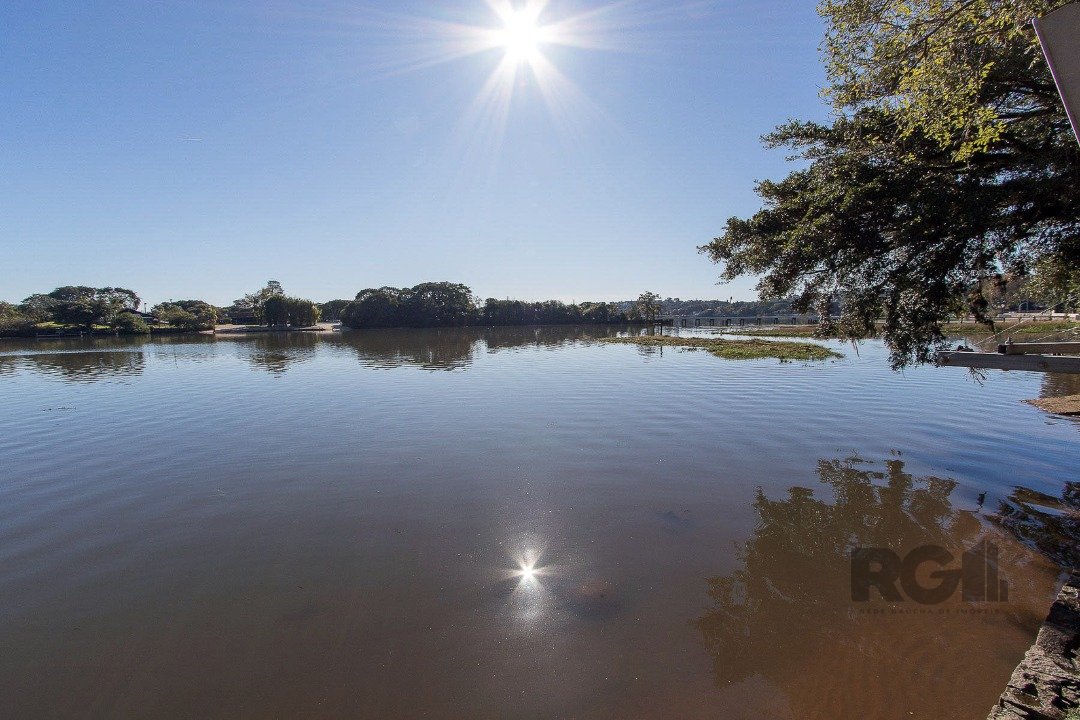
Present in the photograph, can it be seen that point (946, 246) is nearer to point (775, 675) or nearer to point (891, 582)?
point (891, 582)

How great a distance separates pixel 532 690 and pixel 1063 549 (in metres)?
8.60

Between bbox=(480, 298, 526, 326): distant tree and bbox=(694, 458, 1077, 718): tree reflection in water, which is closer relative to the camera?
bbox=(694, 458, 1077, 718): tree reflection in water

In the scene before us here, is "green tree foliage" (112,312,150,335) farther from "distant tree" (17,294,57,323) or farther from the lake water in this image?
the lake water

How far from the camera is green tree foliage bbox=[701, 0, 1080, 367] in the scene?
8.05 m

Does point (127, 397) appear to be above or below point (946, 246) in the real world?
below

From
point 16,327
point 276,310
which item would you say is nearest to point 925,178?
→ point 276,310

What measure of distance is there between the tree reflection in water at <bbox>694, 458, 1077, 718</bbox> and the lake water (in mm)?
34

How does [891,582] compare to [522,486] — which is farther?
[522,486]

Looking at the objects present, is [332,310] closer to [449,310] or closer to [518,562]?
[449,310]

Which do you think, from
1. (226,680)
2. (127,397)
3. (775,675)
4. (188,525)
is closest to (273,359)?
(127,397)

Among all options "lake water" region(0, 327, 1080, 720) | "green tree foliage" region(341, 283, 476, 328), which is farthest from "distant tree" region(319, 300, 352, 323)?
"lake water" region(0, 327, 1080, 720)

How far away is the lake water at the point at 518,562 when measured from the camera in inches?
197

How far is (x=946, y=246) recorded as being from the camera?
33.3 ft

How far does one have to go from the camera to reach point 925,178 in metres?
10.3
